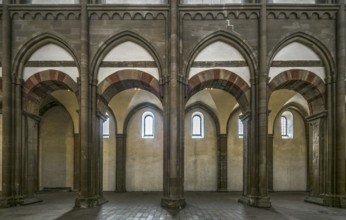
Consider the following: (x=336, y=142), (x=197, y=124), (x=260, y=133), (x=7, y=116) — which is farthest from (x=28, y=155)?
(x=336, y=142)

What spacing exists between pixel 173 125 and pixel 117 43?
4.47 metres

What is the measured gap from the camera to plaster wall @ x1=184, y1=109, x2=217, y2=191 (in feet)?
67.9

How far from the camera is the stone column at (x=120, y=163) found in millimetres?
20031

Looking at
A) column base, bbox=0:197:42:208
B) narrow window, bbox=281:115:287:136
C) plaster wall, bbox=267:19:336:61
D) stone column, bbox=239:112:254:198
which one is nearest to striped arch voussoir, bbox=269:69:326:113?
plaster wall, bbox=267:19:336:61

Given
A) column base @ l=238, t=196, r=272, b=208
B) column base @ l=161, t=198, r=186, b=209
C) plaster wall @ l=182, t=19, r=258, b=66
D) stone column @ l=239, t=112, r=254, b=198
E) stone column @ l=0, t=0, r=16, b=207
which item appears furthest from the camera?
plaster wall @ l=182, t=19, r=258, b=66

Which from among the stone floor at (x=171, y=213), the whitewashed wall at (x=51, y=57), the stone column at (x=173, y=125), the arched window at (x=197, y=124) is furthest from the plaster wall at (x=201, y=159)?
the whitewashed wall at (x=51, y=57)

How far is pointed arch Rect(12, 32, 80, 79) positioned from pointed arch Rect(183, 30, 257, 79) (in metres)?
4.95

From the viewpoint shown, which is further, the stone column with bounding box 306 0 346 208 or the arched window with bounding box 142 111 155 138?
the arched window with bounding box 142 111 155 138

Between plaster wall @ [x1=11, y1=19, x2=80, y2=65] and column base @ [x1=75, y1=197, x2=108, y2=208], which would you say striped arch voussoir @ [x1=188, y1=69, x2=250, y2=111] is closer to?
plaster wall @ [x1=11, y1=19, x2=80, y2=65]

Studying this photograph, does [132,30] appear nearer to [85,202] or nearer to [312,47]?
[85,202]

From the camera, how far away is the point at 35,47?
1391cm

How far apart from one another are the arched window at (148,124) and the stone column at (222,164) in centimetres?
456

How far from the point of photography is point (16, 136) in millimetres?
13516

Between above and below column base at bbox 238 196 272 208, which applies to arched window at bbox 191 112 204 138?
above
